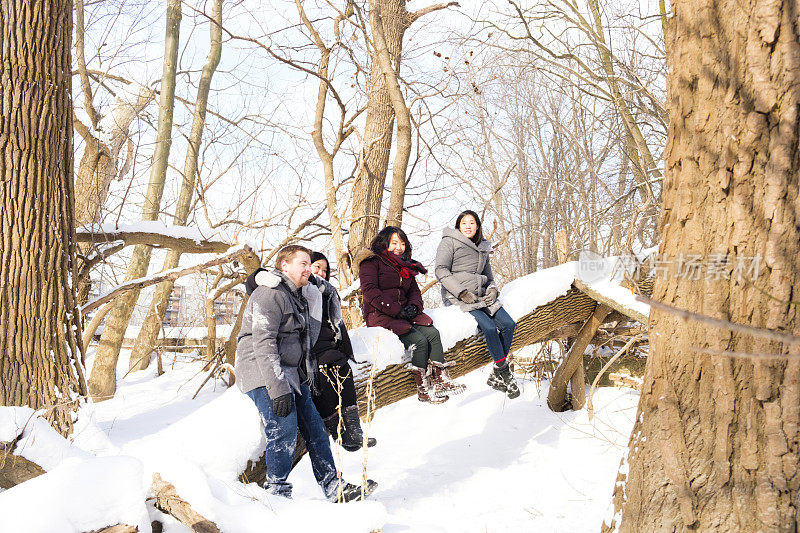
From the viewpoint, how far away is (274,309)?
3275 mm

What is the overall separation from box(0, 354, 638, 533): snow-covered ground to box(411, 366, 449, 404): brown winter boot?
878 mm

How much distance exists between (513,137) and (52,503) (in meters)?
17.1

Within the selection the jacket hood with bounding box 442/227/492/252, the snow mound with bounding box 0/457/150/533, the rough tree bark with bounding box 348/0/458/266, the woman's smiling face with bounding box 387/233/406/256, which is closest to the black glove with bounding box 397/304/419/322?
the woman's smiling face with bounding box 387/233/406/256

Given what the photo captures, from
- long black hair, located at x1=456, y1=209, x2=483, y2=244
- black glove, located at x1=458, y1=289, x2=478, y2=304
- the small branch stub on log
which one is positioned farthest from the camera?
the small branch stub on log

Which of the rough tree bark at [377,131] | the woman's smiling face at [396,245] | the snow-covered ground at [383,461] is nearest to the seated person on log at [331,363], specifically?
the snow-covered ground at [383,461]

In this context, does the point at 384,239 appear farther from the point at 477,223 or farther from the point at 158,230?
the point at 158,230

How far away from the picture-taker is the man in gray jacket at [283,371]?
3186 millimetres

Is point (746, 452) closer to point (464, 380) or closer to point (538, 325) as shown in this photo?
point (538, 325)

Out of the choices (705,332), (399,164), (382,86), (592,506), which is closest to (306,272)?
(705,332)

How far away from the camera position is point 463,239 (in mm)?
4906

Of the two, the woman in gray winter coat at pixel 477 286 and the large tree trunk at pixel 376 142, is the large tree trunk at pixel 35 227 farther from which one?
the large tree trunk at pixel 376 142

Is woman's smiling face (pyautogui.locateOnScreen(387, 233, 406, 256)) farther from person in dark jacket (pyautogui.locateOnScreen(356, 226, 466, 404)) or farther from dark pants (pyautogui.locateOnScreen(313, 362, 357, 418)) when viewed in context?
dark pants (pyautogui.locateOnScreen(313, 362, 357, 418))

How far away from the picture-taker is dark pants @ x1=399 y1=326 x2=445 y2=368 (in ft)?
14.0

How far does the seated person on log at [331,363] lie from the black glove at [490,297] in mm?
1465
